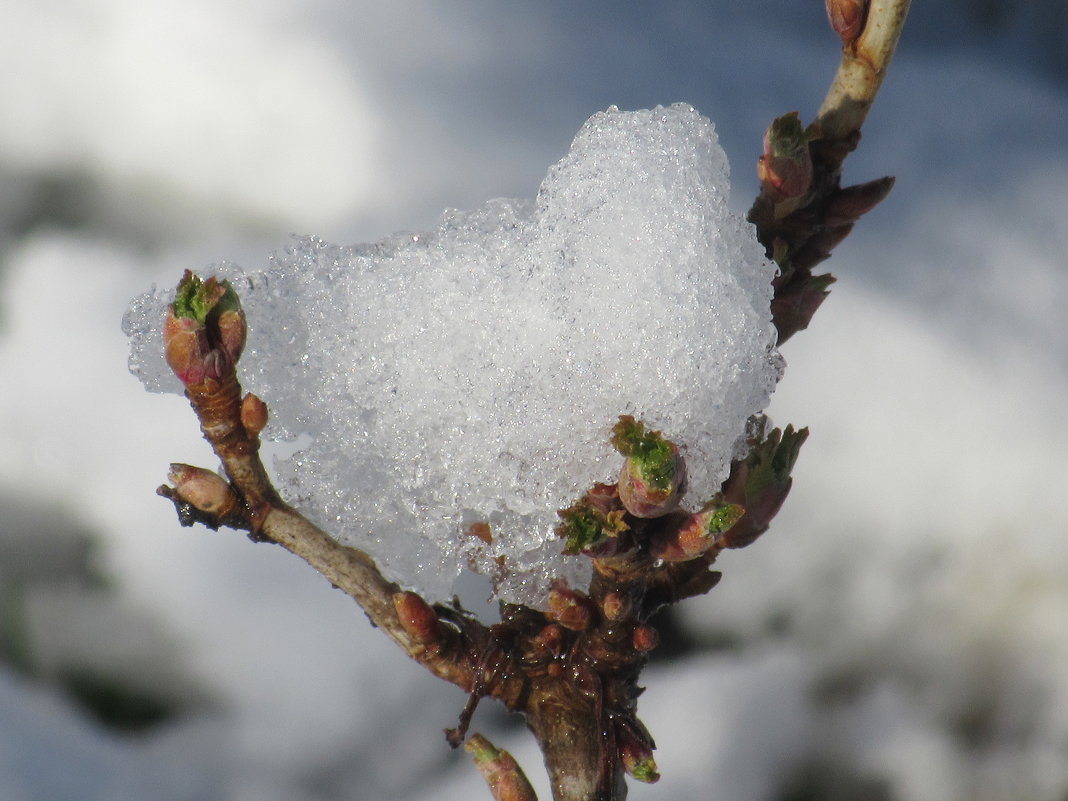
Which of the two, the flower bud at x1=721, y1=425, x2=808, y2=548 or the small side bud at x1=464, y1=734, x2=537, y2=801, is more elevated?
the flower bud at x1=721, y1=425, x2=808, y2=548

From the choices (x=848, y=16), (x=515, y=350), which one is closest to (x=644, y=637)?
(x=515, y=350)

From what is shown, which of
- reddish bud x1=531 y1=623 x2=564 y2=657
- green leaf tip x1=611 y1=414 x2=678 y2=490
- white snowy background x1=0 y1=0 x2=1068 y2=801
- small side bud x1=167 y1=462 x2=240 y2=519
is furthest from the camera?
white snowy background x1=0 y1=0 x2=1068 y2=801

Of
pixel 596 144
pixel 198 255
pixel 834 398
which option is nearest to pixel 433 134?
pixel 198 255

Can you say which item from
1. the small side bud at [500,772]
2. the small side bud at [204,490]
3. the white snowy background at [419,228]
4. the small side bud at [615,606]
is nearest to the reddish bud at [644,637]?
the small side bud at [615,606]

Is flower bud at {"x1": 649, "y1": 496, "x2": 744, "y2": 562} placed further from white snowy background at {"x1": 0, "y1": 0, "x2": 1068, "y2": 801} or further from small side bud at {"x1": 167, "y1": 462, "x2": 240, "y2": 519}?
white snowy background at {"x1": 0, "y1": 0, "x2": 1068, "y2": 801}

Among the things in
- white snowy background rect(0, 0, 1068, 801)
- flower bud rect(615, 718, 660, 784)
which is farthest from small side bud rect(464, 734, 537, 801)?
white snowy background rect(0, 0, 1068, 801)

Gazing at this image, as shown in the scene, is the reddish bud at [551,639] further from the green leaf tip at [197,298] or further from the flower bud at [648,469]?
the green leaf tip at [197,298]
